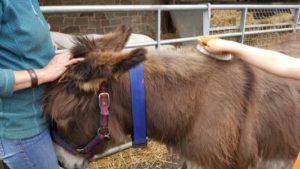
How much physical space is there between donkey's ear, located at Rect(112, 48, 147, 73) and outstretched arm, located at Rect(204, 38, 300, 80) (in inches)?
19.4

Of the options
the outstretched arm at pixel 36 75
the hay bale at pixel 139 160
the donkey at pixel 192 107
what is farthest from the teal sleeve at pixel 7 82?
the hay bale at pixel 139 160

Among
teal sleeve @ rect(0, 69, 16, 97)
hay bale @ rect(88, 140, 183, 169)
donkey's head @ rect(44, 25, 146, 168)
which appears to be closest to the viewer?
teal sleeve @ rect(0, 69, 16, 97)

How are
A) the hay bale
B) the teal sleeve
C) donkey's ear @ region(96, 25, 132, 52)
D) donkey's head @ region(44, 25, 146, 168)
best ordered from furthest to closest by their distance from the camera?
1. the hay bale
2. donkey's ear @ region(96, 25, 132, 52)
3. donkey's head @ region(44, 25, 146, 168)
4. the teal sleeve

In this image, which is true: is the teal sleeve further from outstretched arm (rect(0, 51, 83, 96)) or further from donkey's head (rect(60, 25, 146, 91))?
donkey's head (rect(60, 25, 146, 91))

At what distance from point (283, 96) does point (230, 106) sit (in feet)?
1.31

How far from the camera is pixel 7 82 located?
1296 millimetres

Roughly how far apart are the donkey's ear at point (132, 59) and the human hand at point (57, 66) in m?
0.23

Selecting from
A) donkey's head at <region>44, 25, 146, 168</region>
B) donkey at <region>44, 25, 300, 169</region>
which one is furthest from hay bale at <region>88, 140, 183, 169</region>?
donkey's head at <region>44, 25, 146, 168</region>

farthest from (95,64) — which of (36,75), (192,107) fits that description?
(192,107)

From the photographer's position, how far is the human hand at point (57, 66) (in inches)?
57.8

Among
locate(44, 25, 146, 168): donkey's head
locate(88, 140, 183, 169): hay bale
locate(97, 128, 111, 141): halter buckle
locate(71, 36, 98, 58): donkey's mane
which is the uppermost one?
locate(71, 36, 98, 58): donkey's mane

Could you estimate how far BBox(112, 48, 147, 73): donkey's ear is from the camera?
4.46 ft

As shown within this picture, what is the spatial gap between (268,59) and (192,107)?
1.57 ft

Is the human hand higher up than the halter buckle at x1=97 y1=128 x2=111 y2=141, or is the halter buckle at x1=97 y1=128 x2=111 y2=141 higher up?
Result: the human hand
